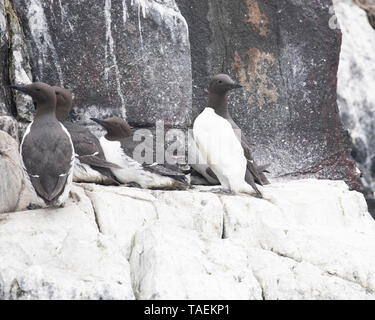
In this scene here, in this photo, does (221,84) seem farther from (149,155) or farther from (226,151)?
(149,155)

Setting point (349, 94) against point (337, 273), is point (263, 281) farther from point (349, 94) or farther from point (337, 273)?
point (349, 94)

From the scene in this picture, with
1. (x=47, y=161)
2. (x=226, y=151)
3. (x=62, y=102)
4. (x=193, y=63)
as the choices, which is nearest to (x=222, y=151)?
(x=226, y=151)

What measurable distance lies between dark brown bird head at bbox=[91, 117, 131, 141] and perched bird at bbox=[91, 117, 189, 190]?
0.03 meters

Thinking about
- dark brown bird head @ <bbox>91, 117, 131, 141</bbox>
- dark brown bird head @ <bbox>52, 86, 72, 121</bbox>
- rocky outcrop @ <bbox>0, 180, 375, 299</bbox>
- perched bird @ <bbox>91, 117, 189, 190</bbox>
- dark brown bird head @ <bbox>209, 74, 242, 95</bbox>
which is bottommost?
rocky outcrop @ <bbox>0, 180, 375, 299</bbox>

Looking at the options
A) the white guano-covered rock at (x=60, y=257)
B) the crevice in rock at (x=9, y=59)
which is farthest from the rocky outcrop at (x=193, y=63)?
the white guano-covered rock at (x=60, y=257)

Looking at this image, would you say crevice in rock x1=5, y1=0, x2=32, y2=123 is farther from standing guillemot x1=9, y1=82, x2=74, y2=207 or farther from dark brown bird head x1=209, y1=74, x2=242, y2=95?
dark brown bird head x1=209, y1=74, x2=242, y2=95

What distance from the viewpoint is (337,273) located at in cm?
578

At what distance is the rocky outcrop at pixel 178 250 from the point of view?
500 centimetres

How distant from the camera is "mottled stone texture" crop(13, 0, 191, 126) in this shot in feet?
25.1

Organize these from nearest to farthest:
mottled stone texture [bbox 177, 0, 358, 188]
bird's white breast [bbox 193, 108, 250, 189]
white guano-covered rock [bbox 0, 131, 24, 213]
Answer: white guano-covered rock [bbox 0, 131, 24, 213] → bird's white breast [bbox 193, 108, 250, 189] → mottled stone texture [bbox 177, 0, 358, 188]

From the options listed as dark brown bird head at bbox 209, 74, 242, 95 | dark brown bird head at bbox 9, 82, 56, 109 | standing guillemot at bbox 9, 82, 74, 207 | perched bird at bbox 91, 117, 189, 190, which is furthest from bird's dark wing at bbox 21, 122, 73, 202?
dark brown bird head at bbox 209, 74, 242, 95

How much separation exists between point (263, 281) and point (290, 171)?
3.29 meters

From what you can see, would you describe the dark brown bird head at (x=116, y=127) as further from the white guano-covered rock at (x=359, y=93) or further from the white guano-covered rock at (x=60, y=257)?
the white guano-covered rock at (x=359, y=93)

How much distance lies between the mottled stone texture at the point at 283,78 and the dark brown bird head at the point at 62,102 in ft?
5.68
